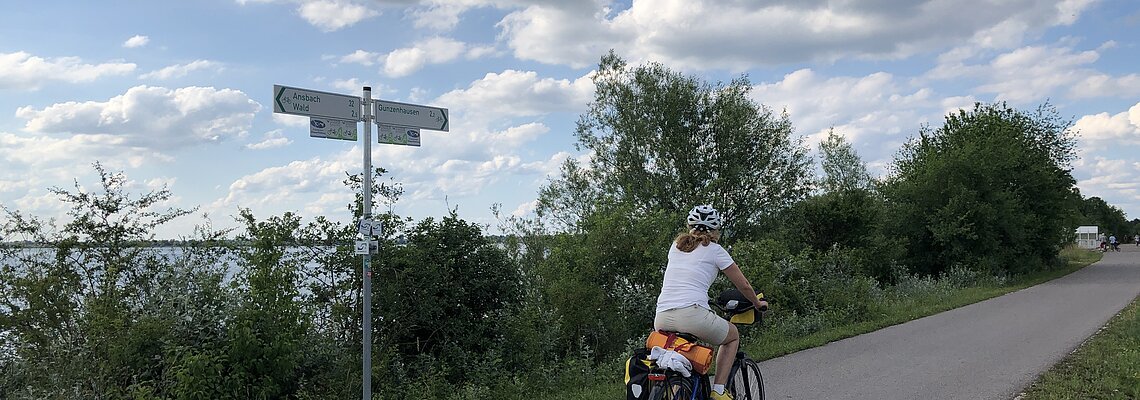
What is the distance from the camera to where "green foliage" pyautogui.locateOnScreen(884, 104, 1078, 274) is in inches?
1142

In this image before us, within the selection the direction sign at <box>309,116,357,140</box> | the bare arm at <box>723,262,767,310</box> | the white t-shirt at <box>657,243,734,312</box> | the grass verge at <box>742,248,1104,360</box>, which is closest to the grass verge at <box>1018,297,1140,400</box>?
the grass verge at <box>742,248,1104,360</box>

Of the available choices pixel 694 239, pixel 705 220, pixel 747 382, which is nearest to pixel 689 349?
pixel 694 239

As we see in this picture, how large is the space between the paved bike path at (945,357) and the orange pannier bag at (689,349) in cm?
311

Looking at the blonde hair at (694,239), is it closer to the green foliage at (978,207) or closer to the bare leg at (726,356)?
the bare leg at (726,356)

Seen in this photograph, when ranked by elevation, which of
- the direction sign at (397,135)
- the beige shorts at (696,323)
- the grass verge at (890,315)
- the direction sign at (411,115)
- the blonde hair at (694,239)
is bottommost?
the grass verge at (890,315)

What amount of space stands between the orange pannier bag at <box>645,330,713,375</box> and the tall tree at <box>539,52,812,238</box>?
2691 cm

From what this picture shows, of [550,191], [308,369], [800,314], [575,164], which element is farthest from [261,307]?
[575,164]

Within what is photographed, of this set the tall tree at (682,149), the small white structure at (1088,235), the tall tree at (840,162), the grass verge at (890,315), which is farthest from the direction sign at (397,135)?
the small white structure at (1088,235)

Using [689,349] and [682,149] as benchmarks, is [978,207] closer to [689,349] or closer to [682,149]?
[682,149]

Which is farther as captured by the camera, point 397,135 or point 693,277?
point 397,135

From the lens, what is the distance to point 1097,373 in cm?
866

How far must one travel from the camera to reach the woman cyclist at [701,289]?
5.39 meters

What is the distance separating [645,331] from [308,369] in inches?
247

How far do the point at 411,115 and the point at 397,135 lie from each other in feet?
0.78
